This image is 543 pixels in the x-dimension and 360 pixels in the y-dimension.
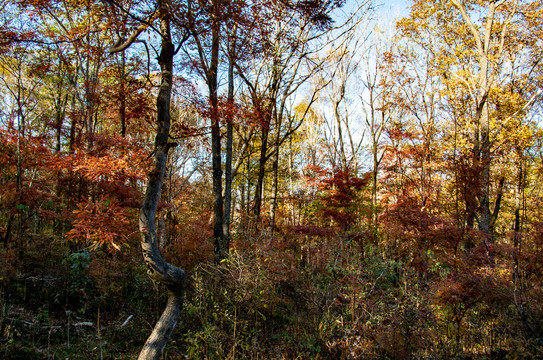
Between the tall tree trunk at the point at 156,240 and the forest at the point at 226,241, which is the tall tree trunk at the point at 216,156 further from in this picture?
the tall tree trunk at the point at 156,240

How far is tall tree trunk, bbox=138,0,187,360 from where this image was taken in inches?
124

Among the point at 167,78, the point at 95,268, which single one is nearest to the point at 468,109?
the point at 167,78

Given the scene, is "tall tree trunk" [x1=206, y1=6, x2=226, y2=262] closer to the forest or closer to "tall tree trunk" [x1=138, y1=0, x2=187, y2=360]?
the forest

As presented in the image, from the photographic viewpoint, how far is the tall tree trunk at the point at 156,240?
315cm

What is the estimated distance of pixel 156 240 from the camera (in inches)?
132

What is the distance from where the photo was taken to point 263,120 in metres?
7.05

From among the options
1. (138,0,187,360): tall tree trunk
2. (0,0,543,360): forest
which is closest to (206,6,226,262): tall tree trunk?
(0,0,543,360): forest

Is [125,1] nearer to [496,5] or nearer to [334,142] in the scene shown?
[496,5]

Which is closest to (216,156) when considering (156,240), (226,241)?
(226,241)

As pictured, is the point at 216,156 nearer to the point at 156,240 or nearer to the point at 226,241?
the point at 226,241

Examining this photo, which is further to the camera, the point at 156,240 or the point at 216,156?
the point at 216,156

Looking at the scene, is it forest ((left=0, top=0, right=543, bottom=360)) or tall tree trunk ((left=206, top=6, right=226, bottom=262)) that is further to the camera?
tall tree trunk ((left=206, top=6, right=226, bottom=262))

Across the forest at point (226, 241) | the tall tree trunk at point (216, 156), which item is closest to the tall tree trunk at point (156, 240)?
the forest at point (226, 241)

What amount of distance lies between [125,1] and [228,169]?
4111mm
